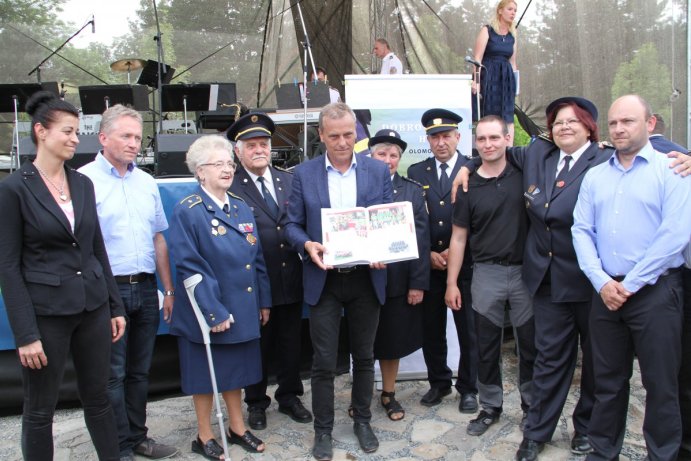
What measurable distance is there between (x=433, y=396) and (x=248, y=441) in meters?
1.34

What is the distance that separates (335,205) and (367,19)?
26.7 ft

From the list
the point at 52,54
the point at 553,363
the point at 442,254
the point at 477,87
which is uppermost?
the point at 52,54

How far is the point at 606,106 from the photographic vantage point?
26.0 feet

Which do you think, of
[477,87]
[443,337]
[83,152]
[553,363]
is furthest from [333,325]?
[83,152]

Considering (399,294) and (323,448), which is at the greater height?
(399,294)

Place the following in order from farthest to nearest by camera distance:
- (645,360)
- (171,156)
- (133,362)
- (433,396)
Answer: (171,156), (433,396), (133,362), (645,360)

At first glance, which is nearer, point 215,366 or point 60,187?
point 60,187

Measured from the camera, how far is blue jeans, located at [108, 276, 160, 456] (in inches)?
118

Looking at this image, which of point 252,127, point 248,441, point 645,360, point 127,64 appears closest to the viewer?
point 645,360

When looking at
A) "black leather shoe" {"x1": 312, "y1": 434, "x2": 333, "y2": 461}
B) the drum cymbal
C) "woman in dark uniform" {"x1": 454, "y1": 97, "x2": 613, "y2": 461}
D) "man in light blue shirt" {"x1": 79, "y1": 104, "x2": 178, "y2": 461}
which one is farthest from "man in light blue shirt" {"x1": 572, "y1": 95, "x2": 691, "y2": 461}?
the drum cymbal

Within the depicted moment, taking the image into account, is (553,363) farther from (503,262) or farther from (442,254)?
(442,254)

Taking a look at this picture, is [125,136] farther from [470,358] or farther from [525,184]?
[470,358]

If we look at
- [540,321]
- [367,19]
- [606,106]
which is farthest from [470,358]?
[367,19]

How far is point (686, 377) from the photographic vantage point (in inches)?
114
